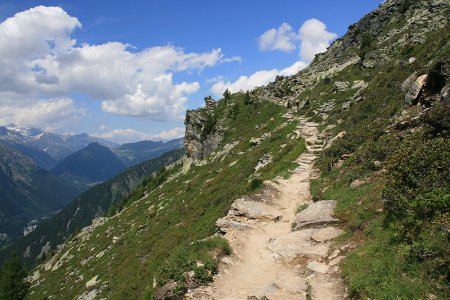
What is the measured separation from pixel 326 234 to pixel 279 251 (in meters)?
2.50

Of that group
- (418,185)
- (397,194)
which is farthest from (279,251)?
(418,185)

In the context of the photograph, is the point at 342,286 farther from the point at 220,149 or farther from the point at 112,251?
the point at 220,149

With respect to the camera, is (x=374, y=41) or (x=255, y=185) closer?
(x=255, y=185)

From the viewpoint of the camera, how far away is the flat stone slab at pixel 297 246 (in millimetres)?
16062

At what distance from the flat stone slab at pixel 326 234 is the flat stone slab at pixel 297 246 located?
32 centimetres

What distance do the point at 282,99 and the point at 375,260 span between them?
70.2m

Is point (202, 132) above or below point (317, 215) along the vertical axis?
above

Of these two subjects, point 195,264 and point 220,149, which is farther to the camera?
point 220,149

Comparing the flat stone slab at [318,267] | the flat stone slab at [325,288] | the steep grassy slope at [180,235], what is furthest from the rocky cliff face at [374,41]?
the flat stone slab at [325,288]

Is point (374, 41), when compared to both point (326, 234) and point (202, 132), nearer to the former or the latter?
point (202, 132)

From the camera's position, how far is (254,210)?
23.7 m

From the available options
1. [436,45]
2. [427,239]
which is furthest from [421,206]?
[436,45]

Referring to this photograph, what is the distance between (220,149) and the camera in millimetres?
70000

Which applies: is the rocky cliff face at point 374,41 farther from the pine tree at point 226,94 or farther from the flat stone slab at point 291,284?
the flat stone slab at point 291,284
